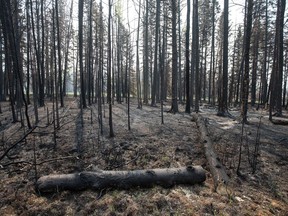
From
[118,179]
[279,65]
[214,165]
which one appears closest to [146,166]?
[118,179]

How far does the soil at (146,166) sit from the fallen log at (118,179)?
0.14 metres

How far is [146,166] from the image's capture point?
22.6 feet

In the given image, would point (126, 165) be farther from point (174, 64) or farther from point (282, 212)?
point (174, 64)

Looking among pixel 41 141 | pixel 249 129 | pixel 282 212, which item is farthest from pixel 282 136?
pixel 41 141

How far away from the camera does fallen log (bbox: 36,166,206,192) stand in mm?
5547

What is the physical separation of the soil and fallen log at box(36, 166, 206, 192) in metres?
0.14

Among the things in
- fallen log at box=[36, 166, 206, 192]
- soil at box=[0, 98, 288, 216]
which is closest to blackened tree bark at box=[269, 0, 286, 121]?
soil at box=[0, 98, 288, 216]

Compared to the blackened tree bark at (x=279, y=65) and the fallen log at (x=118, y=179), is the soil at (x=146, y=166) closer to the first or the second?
the fallen log at (x=118, y=179)

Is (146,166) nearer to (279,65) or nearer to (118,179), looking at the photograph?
(118,179)

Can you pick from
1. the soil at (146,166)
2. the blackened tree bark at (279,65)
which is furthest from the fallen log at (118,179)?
the blackened tree bark at (279,65)

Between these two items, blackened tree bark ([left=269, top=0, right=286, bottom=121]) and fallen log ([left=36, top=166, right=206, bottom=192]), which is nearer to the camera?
fallen log ([left=36, top=166, right=206, bottom=192])

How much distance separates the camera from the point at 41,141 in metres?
8.54

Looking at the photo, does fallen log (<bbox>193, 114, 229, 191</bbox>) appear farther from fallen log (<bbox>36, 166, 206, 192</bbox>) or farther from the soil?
fallen log (<bbox>36, 166, 206, 192</bbox>)

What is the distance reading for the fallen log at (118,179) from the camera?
555 centimetres
